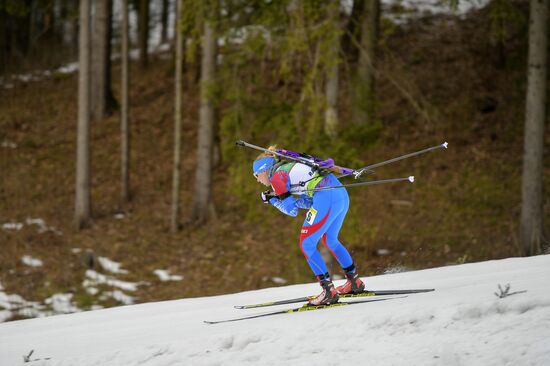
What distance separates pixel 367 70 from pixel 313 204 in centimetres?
1170

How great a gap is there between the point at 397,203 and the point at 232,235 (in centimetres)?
476

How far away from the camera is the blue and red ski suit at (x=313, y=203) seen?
7.69m

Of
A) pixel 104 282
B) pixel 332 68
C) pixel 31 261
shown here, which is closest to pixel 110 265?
pixel 104 282

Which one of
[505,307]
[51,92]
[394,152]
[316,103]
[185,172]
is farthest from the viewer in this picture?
[51,92]

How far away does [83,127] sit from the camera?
785 inches

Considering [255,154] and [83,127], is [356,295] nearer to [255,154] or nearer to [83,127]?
[255,154]

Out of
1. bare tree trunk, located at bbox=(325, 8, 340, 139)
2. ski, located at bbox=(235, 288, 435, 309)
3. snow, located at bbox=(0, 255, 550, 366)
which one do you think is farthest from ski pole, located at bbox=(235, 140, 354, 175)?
bare tree trunk, located at bbox=(325, 8, 340, 139)

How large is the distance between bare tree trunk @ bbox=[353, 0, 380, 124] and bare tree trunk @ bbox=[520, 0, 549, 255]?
135 inches

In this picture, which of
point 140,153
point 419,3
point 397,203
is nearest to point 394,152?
point 397,203

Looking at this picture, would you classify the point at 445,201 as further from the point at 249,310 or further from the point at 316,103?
the point at 249,310

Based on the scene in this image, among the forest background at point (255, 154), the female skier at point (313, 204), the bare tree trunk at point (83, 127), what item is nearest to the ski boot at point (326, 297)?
the female skier at point (313, 204)

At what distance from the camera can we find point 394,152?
70.6 ft

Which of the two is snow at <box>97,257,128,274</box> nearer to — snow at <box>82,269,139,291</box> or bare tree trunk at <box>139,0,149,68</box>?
snow at <box>82,269,139,291</box>

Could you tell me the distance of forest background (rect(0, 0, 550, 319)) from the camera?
50.6 feet
